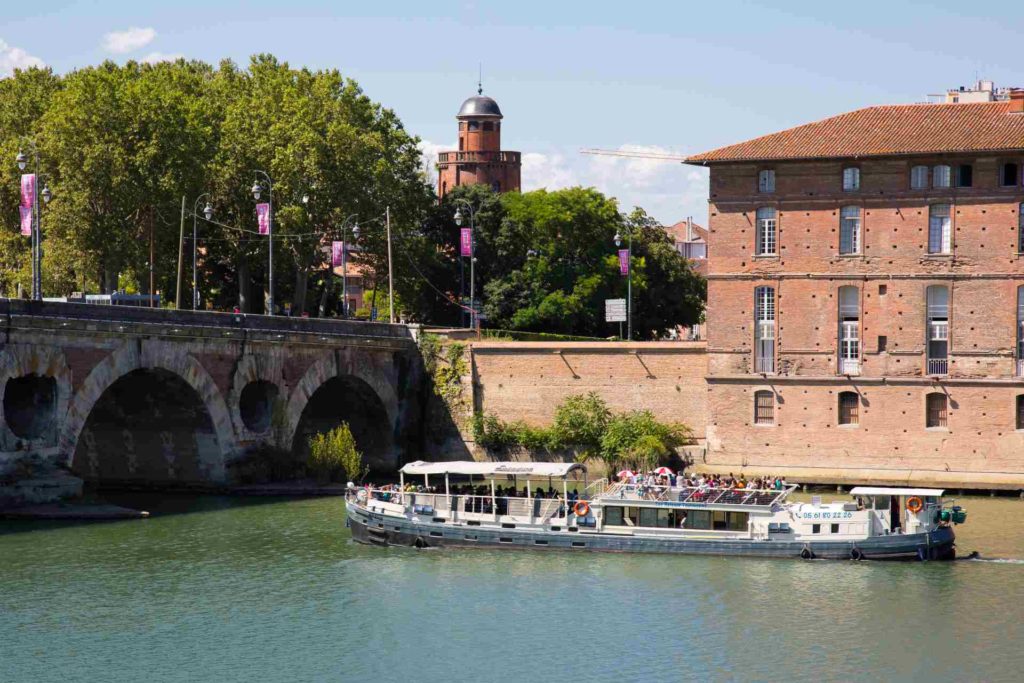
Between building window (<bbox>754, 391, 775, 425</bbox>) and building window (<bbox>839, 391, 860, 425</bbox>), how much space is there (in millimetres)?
2918

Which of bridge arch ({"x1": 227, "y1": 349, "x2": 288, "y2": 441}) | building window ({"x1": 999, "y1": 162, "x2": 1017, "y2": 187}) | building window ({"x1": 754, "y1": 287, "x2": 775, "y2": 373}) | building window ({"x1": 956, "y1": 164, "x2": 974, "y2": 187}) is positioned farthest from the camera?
building window ({"x1": 754, "y1": 287, "x2": 775, "y2": 373})

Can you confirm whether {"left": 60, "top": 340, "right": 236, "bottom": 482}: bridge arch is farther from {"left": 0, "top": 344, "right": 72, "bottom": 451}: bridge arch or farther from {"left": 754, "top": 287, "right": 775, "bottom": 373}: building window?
{"left": 754, "top": 287, "right": 775, "bottom": 373}: building window

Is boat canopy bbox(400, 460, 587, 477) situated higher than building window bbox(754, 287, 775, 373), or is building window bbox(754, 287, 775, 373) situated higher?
building window bbox(754, 287, 775, 373)

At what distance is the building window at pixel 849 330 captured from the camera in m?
76.2

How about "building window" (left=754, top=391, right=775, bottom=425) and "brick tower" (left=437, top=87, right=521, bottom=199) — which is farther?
"brick tower" (left=437, top=87, right=521, bottom=199)

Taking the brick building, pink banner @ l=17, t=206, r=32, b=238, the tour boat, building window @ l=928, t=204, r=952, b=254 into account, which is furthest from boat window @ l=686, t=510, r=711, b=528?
pink banner @ l=17, t=206, r=32, b=238

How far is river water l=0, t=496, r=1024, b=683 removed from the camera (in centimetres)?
4394

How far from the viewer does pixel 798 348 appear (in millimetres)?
76750

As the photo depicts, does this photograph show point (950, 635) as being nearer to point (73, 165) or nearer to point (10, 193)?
point (73, 165)

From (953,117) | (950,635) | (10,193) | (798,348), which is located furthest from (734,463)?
(10,193)

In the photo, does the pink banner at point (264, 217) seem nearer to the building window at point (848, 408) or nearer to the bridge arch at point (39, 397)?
the bridge arch at point (39, 397)

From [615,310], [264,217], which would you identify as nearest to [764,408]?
[615,310]

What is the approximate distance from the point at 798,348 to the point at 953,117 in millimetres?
11709

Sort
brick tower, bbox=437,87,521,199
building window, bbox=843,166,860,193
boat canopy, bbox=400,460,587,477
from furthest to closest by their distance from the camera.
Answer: brick tower, bbox=437,87,521,199 < building window, bbox=843,166,860,193 < boat canopy, bbox=400,460,587,477
